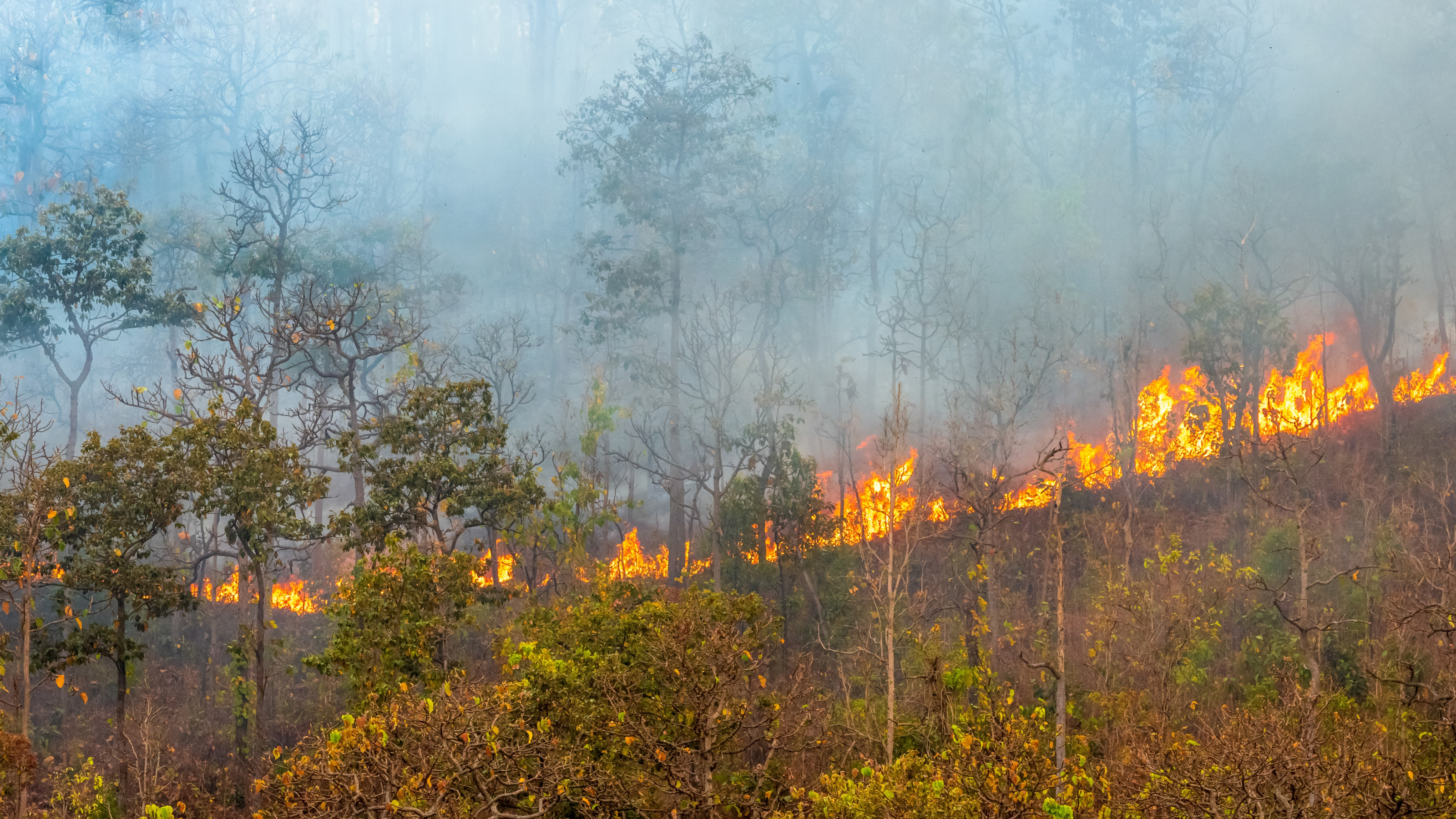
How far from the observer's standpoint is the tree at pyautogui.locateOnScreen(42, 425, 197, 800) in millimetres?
21656

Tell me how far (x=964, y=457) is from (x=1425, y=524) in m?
16.7

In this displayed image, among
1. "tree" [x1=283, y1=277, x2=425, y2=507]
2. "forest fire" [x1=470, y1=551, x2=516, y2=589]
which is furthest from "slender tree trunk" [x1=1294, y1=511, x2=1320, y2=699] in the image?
"forest fire" [x1=470, y1=551, x2=516, y2=589]

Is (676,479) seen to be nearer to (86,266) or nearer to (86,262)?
(86,262)

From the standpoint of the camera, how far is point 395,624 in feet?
61.0

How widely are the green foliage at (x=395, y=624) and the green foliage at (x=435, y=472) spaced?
4631mm

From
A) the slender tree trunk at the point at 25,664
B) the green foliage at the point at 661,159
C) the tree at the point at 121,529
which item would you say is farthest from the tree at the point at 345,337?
the green foliage at the point at 661,159

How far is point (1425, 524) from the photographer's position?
28438 millimetres

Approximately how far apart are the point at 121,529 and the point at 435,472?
6.76 metres

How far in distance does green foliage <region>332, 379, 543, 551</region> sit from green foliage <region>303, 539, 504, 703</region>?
4.63 metres

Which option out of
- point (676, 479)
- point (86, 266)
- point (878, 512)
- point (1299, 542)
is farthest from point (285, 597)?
point (1299, 542)

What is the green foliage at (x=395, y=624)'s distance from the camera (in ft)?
59.9

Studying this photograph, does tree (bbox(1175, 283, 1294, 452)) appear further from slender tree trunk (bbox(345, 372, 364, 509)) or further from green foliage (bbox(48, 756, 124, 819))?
green foliage (bbox(48, 756, 124, 819))

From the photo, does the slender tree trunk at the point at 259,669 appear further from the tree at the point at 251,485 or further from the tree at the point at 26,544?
the tree at the point at 26,544

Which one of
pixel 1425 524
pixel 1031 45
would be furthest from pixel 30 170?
pixel 1425 524
